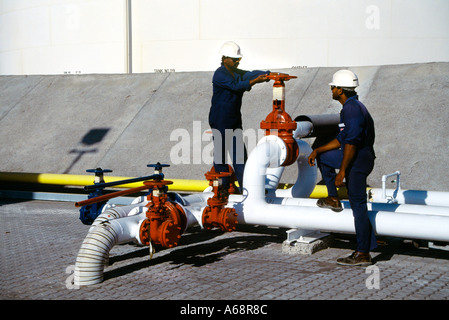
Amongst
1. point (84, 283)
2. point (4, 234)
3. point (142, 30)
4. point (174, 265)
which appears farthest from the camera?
point (142, 30)

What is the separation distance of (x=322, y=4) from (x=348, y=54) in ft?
3.40

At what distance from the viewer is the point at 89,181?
7.73 metres

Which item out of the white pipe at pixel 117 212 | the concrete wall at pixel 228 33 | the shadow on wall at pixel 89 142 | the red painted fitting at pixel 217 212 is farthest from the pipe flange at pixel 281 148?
the concrete wall at pixel 228 33

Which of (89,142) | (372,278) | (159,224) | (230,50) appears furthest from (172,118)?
(372,278)

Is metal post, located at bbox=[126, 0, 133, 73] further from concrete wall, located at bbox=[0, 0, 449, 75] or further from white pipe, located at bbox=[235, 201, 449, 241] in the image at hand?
white pipe, located at bbox=[235, 201, 449, 241]

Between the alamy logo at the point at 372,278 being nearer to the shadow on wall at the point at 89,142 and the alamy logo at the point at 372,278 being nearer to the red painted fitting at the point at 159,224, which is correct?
the red painted fitting at the point at 159,224

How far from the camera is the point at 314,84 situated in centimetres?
950

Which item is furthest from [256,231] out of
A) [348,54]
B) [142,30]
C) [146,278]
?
[142,30]

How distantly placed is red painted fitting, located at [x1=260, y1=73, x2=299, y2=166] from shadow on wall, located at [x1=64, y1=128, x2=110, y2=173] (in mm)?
4755

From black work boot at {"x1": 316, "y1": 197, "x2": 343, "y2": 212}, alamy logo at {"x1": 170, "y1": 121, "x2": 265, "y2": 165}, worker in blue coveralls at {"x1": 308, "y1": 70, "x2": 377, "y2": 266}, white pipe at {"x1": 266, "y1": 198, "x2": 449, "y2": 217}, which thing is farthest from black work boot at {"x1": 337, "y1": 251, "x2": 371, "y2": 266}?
alamy logo at {"x1": 170, "y1": 121, "x2": 265, "y2": 165}

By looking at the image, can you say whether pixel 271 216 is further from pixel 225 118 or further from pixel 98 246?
pixel 98 246

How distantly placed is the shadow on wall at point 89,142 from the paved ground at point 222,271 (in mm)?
3142
